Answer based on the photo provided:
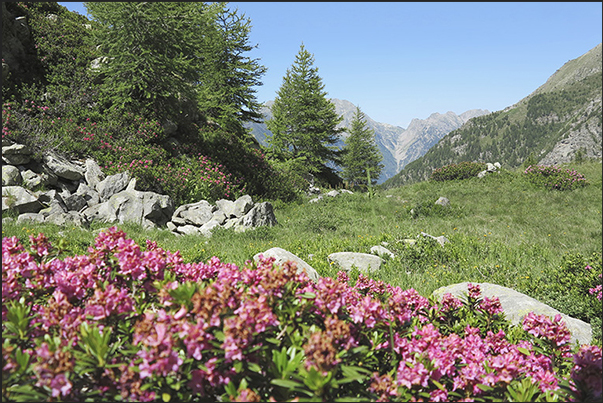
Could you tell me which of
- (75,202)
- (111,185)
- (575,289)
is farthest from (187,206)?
(575,289)

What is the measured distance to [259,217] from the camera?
9312 mm

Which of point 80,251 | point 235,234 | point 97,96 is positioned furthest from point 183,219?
point 97,96

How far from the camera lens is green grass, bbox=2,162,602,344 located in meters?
5.70

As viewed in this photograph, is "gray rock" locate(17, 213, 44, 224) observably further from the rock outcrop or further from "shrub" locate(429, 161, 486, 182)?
"shrub" locate(429, 161, 486, 182)

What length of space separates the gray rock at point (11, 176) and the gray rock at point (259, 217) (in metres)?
5.71

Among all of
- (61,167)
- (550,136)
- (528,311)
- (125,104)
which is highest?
(550,136)

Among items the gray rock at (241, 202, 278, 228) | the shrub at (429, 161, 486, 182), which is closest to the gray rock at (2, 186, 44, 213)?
the gray rock at (241, 202, 278, 228)

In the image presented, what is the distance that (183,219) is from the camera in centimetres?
912

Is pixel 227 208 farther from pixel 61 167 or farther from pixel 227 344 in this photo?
pixel 227 344

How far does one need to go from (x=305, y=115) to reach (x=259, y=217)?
17212 millimetres

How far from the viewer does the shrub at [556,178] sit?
46.9ft

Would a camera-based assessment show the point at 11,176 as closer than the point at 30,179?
Yes

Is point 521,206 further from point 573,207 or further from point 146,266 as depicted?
point 146,266

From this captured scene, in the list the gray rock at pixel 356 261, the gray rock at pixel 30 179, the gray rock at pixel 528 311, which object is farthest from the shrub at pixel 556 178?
the gray rock at pixel 30 179
